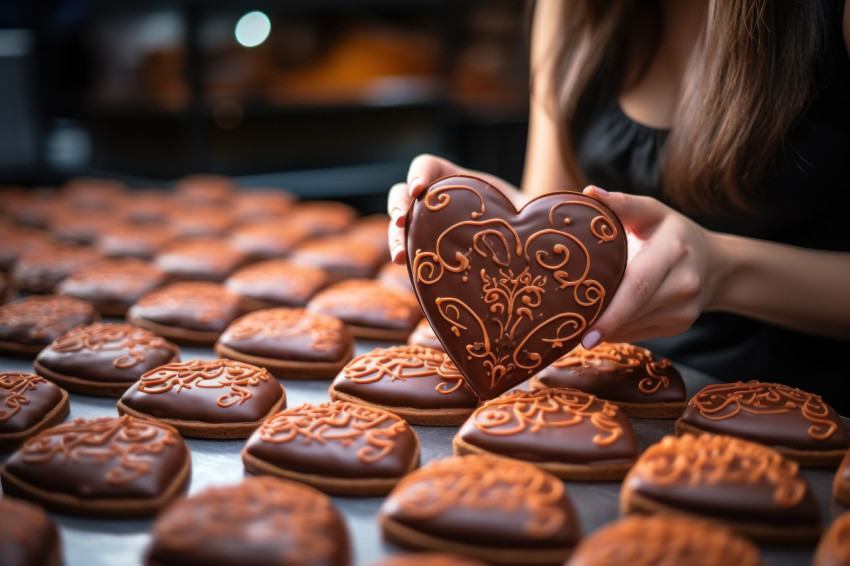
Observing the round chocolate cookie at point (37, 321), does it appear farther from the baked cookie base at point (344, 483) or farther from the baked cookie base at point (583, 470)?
the baked cookie base at point (583, 470)

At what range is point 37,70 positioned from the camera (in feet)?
9.94

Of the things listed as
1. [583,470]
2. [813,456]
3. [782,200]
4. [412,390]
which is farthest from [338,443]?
[782,200]

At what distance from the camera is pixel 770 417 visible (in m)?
1.09

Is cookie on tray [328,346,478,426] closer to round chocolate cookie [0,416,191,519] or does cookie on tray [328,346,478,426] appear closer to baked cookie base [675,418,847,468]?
round chocolate cookie [0,416,191,519]

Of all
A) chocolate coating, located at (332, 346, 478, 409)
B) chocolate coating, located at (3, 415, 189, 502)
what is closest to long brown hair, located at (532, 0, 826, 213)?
chocolate coating, located at (332, 346, 478, 409)

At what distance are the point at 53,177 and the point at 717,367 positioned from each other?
2.66 metres

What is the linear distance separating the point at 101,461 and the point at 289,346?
470 mm

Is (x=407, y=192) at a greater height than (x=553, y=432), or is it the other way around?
(x=407, y=192)

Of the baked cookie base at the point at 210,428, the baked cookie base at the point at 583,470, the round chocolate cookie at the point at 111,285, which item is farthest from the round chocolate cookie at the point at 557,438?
Answer: the round chocolate cookie at the point at 111,285

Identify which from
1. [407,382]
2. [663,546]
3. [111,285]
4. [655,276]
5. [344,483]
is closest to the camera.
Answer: [663,546]

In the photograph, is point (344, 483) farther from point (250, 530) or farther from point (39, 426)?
point (39, 426)

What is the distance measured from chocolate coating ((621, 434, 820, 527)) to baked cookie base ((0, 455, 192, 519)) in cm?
58

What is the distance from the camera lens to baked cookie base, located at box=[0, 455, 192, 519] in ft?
3.05

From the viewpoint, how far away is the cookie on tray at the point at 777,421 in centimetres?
107
